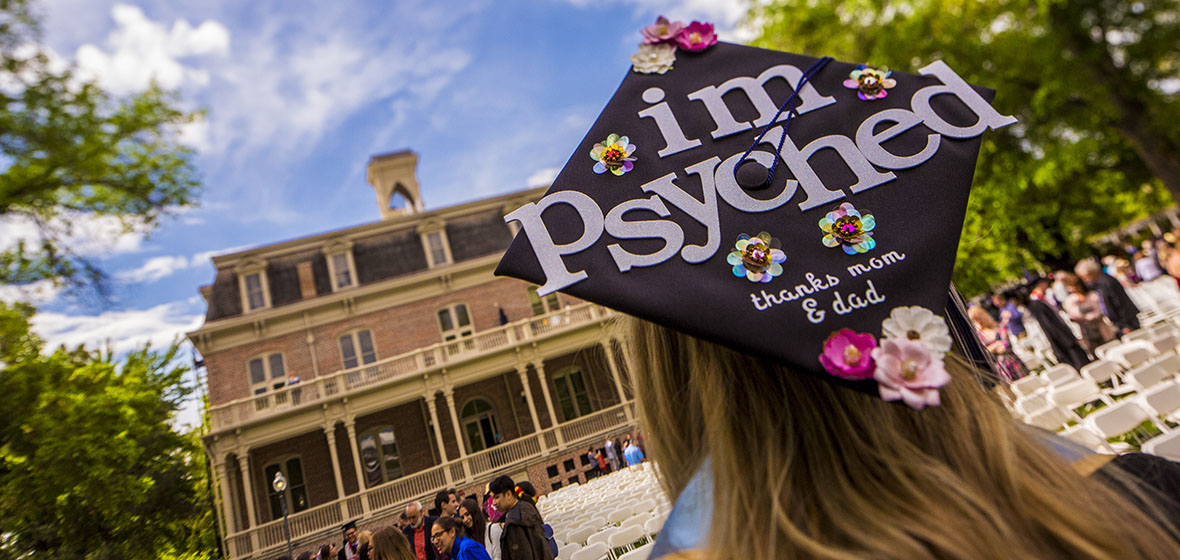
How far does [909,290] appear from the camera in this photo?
117 cm

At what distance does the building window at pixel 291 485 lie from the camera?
19.9m

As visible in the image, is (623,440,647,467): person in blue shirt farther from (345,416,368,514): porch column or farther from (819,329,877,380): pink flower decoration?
(819,329,877,380): pink flower decoration

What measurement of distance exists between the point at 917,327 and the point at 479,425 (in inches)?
893

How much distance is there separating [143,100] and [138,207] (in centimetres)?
181

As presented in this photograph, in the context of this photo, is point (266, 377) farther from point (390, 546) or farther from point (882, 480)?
point (882, 480)

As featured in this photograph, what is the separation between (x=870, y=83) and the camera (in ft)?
5.42

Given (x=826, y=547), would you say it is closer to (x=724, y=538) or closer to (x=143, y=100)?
(x=724, y=538)

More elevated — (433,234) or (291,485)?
(433,234)

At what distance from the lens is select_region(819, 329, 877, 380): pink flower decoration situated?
0.98 m

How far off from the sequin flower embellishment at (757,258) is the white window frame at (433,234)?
77.6 ft

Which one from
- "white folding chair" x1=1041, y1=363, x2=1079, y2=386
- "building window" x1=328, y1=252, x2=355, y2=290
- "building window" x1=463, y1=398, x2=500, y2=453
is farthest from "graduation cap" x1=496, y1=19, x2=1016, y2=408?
"building window" x1=328, y1=252, x2=355, y2=290

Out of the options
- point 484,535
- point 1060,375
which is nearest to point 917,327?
point 484,535

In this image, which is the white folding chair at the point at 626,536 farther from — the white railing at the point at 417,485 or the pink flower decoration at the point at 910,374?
the white railing at the point at 417,485

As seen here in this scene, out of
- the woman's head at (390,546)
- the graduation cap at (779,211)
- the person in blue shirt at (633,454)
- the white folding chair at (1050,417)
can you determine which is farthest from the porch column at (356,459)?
the graduation cap at (779,211)
